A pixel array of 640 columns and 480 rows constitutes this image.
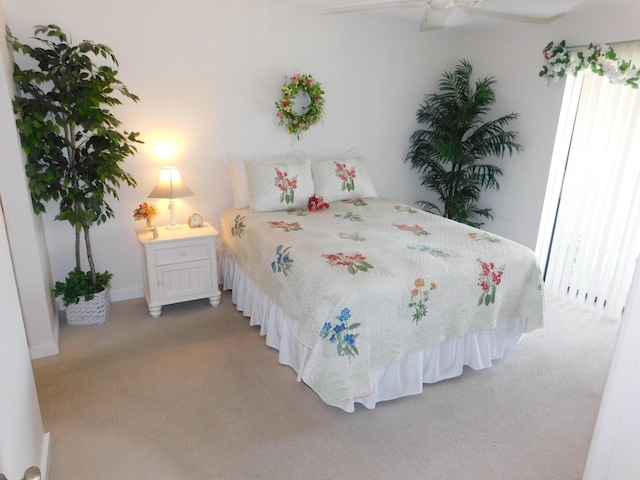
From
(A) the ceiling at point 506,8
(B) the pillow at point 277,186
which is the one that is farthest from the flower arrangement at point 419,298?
(A) the ceiling at point 506,8

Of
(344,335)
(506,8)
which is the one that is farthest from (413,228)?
(506,8)

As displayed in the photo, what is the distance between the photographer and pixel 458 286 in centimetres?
234

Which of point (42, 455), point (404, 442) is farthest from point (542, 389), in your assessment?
point (42, 455)

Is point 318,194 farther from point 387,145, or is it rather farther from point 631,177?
point 631,177

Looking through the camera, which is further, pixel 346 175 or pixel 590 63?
pixel 346 175

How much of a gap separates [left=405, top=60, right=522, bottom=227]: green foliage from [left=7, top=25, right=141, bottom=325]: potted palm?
9.30 ft

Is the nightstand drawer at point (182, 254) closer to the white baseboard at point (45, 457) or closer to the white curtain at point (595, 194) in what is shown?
the white baseboard at point (45, 457)

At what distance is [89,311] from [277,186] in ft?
5.44

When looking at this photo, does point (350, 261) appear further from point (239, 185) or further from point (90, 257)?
point (90, 257)

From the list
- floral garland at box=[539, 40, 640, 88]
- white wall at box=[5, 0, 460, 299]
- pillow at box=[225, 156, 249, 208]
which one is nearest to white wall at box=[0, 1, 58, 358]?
white wall at box=[5, 0, 460, 299]

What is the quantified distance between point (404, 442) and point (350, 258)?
0.97 m

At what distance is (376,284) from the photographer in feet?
6.96

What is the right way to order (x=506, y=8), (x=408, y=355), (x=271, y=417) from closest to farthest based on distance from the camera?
(x=271, y=417), (x=408, y=355), (x=506, y=8)

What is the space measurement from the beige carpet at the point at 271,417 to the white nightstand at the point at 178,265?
34cm
